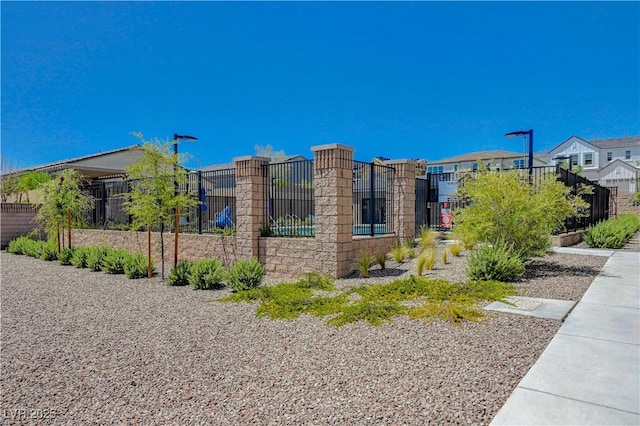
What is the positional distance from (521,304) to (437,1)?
988 cm

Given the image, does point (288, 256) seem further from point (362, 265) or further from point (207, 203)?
point (207, 203)

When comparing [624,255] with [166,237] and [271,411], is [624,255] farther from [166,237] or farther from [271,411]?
[166,237]

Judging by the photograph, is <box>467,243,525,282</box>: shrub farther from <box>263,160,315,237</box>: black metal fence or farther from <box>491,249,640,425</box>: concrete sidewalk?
<box>263,160,315,237</box>: black metal fence

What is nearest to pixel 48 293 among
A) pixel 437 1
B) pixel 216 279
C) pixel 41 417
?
pixel 216 279

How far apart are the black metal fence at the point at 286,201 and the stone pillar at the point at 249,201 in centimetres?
20

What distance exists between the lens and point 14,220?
19.5 m

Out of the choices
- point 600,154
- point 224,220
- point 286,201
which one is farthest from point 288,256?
point 600,154

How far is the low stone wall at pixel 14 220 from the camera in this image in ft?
62.7

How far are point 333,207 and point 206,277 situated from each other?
11.0ft

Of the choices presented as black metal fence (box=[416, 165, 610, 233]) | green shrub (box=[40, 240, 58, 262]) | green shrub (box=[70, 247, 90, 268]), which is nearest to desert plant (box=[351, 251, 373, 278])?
black metal fence (box=[416, 165, 610, 233])

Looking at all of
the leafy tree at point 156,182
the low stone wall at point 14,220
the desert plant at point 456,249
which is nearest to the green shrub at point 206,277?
the leafy tree at point 156,182

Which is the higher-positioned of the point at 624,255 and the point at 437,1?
the point at 437,1

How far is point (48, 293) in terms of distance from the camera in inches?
344

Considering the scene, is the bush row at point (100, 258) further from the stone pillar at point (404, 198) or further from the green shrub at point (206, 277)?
the stone pillar at point (404, 198)
